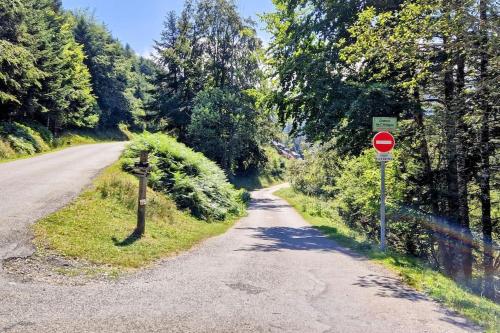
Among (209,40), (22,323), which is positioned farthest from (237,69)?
(22,323)

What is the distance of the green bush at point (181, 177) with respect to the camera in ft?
55.3

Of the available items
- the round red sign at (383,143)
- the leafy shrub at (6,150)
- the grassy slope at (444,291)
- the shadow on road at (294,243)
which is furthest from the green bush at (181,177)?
the leafy shrub at (6,150)

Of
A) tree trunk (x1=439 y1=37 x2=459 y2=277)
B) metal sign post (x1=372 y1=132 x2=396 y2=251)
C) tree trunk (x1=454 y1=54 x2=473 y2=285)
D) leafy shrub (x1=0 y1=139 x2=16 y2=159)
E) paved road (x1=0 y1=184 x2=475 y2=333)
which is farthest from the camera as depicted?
leafy shrub (x1=0 y1=139 x2=16 y2=159)

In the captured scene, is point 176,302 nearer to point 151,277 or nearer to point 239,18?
point 151,277

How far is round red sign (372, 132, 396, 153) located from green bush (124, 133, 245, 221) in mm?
8779

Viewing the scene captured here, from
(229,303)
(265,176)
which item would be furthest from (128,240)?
(265,176)

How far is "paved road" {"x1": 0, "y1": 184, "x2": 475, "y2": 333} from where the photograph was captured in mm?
4914

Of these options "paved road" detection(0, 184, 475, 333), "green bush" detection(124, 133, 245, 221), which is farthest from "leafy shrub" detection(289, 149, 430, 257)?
"paved road" detection(0, 184, 475, 333)

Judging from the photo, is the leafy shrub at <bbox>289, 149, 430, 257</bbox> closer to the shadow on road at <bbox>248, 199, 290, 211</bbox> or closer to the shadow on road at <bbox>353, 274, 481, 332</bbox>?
the shadow on road at <bbox>248, 199, 290, 211</bbox>

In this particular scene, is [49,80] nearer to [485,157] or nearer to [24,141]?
[24,141]

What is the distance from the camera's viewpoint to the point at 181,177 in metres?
17.3

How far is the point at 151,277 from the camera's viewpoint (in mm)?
7266

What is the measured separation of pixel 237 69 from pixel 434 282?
117ft

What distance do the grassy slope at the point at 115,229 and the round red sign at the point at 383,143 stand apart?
627 centimetres
